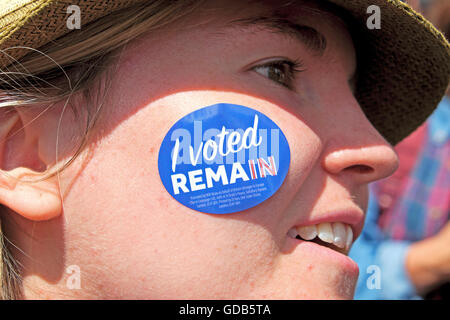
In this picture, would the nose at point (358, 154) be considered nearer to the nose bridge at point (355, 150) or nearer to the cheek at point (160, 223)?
the nose bridge at point (355, 150)

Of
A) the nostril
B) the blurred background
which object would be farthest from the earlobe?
the blurred background

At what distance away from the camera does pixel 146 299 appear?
4.57 feet

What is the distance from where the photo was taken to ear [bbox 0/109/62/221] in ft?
4.70

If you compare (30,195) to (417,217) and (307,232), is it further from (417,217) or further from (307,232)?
(417,217)

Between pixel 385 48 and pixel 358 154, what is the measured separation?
565 mm

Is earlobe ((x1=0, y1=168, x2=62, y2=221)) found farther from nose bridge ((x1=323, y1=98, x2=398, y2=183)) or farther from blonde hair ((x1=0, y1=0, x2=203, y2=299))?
nose bridge ((x1=323, y1=98, x2=398, y2=183))

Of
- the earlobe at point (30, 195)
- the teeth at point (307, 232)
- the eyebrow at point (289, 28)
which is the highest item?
the eyebrow at point (289, 28)

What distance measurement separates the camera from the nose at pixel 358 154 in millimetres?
1507

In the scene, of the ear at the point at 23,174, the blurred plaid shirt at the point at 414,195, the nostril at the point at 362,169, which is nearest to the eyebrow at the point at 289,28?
the nostril at the point at 362,169

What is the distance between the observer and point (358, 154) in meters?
1.53

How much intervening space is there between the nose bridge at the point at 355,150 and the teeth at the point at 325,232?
16 cm
